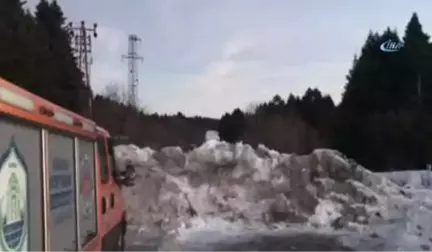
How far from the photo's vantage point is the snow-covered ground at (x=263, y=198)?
19.7m

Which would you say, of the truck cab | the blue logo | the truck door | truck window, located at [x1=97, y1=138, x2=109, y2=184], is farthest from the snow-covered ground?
the blue logo

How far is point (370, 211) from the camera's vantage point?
2236 cm

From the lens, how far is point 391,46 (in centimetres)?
4628

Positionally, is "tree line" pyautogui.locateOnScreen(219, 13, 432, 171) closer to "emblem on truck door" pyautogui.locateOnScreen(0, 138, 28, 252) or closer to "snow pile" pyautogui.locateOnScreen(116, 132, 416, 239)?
"snow pile" pyautogui.locateOnScreen(116, 132, 416, 239)

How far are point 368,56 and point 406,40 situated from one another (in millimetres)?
2626

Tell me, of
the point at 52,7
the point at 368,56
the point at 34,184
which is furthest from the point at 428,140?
the point at 34,184

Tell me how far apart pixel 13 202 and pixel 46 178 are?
890mm

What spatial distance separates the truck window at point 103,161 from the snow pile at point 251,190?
413 inches

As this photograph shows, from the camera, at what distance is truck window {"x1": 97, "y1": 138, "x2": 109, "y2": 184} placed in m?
8.62

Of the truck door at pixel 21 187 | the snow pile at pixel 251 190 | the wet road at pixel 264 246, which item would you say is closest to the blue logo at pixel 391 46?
the snow pile at pixel 251 190

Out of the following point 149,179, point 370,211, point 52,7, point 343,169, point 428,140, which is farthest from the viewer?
point 52,7

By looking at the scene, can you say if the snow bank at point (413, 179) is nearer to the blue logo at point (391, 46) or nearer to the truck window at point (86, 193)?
the blue logo at point (391, 46)

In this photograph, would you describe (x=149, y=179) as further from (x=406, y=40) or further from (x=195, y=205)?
(x=406, y=40)

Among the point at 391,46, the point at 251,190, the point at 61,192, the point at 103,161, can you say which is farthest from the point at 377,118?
the point at 61,192
